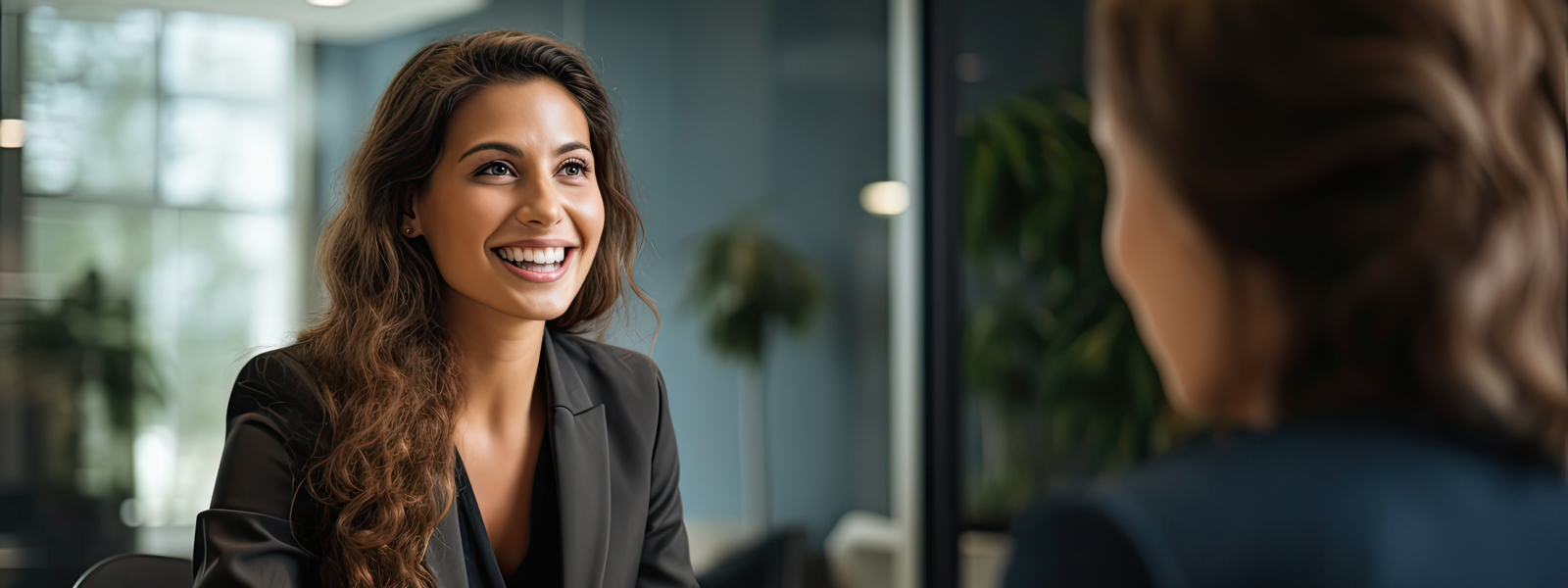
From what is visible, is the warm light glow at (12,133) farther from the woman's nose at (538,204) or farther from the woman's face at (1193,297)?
the woman's face at (1193,297)

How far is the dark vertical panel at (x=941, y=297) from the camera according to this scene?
315 centimetres

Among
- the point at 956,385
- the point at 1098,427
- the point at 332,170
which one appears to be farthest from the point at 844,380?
the point at 332,170

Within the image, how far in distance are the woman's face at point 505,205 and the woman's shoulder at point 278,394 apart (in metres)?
0.22

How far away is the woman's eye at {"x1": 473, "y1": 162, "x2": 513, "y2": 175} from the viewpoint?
1333 mm

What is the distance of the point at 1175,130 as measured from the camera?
0.42 metres

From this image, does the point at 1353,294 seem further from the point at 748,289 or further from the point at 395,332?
the point at 748,289

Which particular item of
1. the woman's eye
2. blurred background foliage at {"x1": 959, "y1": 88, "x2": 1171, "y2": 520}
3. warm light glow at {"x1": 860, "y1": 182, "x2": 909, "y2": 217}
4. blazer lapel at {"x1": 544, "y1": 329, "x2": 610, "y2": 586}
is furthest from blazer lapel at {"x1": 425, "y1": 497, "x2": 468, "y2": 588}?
blurred background foliage at {"x1": 959, "y1": 88, "x2": 1171, "y2": 520}

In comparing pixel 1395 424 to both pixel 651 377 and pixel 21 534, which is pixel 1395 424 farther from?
pixel 21 534

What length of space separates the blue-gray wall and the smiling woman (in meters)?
1.07

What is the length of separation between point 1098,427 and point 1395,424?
9.22 ft

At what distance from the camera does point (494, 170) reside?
134cm

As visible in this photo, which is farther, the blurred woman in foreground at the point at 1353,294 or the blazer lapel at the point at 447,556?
the blazer lapel at the point at 447,556

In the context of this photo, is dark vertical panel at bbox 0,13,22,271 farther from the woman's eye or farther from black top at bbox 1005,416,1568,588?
black top at bbox 1005,416,1568,588

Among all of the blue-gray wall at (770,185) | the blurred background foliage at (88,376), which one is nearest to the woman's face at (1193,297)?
the blue-gray wall at (770,185)
